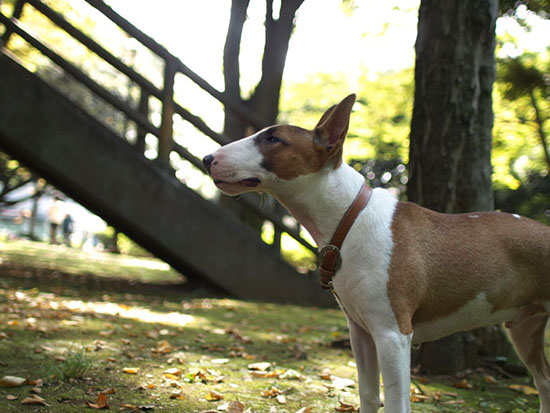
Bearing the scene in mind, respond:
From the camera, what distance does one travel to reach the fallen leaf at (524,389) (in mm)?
4272

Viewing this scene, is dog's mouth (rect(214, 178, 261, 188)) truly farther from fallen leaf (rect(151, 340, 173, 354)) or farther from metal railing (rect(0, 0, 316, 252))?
metal railing (rect(0, 0, 316, 252))

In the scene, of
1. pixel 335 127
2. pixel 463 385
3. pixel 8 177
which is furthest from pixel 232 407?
pixel 8 177

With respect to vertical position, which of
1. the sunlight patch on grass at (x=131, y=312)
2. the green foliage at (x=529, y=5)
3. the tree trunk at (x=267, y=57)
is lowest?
the sunlight patch on grass at (x=131, y=312)

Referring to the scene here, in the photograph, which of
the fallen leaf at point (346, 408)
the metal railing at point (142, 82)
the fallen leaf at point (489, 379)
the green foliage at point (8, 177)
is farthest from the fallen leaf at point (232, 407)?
the green foliage at point (8, 177)

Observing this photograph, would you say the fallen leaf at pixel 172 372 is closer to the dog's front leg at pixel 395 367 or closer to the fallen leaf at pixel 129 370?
the fallen leaf at pixel 129 370

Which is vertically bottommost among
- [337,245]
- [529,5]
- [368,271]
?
[368,271]

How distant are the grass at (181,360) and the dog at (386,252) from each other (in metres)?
1.09

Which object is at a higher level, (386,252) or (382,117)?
(382,117)

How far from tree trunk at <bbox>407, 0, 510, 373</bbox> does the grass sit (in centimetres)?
31

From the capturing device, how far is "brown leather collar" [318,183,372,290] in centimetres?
268

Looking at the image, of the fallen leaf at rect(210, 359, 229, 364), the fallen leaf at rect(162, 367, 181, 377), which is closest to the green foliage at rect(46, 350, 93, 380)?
the fallen leaf at rect(162, 367, 181, 377)

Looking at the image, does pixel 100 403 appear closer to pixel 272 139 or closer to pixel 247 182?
pixel 247 182

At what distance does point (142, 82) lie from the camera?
7945mm

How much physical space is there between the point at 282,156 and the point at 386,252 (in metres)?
0.71
